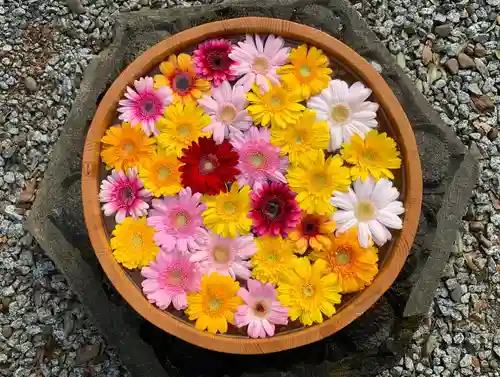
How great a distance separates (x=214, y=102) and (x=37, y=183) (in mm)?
820

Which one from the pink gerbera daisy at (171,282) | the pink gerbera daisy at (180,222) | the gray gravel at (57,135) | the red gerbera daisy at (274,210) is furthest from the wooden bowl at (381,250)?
the gray gravel at (57,135)

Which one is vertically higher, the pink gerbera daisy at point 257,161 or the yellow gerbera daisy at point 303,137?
the yellow gerbera daisy at point 303,137

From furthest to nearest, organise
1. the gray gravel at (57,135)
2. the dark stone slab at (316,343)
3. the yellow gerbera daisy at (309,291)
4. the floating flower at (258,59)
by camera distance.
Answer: the gray gravel at (57,135)
the dark stone slab at (316,343)
the floating flower at (258,59)
the yellow gerbera daisy at (309,291)

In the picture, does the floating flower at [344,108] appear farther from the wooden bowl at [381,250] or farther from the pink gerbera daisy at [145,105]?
the pink gerbera daisy at [145,105]

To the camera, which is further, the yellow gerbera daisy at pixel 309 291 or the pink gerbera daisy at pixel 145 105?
the pink gerbera daisy at pixel 145 105

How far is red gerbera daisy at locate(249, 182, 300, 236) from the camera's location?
5.30 ft

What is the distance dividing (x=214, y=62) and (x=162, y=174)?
1.11ft

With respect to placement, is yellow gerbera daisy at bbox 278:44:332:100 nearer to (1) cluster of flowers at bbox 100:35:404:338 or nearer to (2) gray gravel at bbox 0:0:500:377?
(1) cluster of flowers at bbox 100:35:404:338

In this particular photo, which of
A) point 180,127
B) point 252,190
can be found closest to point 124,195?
point 180,127

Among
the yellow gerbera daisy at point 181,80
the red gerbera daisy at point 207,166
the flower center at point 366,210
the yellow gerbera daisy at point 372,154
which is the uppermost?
the yellow gerbera daisy at point 181,80

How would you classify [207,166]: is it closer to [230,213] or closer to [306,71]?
[230,213]

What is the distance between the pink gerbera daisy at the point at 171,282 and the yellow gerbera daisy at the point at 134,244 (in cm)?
3

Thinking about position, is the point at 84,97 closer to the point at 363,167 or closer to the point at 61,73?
the point at 61,73

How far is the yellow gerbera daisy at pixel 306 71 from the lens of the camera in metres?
1.69
